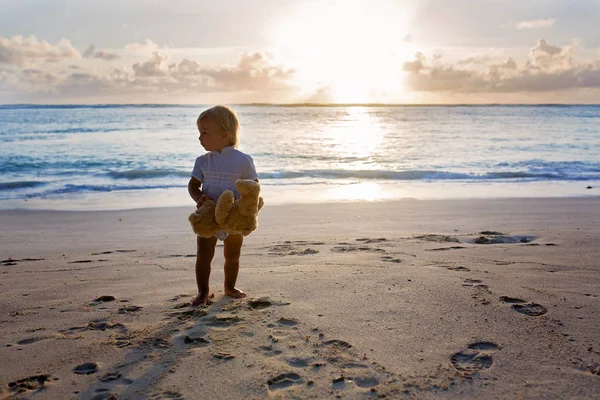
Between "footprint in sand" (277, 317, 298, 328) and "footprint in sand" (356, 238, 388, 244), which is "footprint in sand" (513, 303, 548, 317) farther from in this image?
"footprint in sand" (356, 238, 388, 244)

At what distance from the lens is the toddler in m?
3.68

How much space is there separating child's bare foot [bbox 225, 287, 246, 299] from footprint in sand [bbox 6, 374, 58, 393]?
4.85 ft

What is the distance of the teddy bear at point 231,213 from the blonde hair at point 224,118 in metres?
0.37

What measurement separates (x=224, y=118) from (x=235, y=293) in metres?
1.27

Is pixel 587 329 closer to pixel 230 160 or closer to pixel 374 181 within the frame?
pixel 230 160

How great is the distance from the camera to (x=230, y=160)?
3707 millimetres

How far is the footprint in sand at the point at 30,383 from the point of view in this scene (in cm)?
253

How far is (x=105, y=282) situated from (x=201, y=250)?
1.08 metres

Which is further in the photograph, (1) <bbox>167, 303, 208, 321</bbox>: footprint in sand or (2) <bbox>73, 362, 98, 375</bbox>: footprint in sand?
(1) <bbox>167, 303, 208, 321</bbox>: footprint in sand

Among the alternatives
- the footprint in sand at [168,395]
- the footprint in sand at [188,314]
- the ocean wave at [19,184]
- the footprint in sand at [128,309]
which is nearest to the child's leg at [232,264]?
the footprint in sand at [188,314]

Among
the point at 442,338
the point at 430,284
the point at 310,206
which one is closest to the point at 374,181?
the point at 310,206

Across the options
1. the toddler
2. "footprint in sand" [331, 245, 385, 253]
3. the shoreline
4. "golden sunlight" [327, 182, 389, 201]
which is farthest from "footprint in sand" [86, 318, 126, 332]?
"golden sunlight" [327, 182, 389, 201]

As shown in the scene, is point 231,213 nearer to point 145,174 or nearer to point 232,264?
point 232,264

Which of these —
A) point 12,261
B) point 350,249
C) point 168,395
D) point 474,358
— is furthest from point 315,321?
point 12,261
